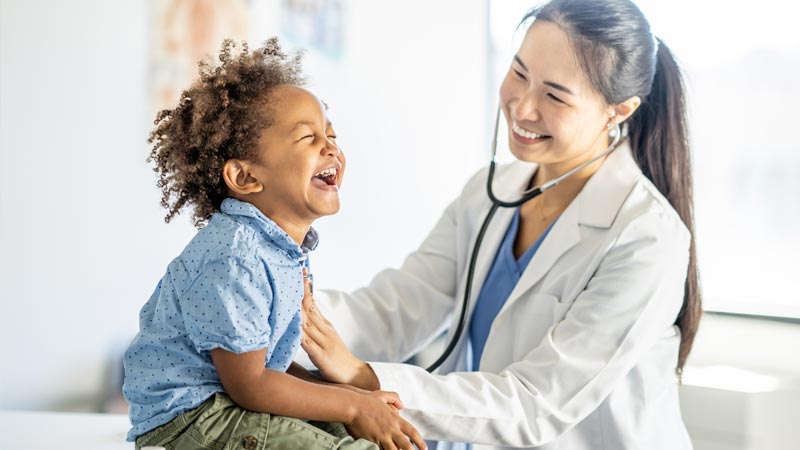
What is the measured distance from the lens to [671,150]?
1656 millimetres

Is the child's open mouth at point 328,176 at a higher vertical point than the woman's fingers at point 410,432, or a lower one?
higher

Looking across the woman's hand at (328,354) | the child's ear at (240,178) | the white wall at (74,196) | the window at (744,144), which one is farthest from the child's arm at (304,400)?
the window at (744,144)

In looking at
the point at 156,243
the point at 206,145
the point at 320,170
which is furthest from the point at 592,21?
the point at 156,243

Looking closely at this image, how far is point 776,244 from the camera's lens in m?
2.75

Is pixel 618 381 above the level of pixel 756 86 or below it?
below

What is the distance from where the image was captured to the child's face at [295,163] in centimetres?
109

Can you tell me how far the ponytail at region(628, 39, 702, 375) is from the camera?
5.34ft

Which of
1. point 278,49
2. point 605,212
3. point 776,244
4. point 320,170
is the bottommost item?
point 776,244

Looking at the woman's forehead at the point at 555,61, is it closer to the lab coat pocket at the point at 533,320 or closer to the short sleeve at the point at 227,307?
the lab coat pocket at the point at 533,320

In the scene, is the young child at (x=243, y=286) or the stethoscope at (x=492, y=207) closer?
the young child at (x=243, y=286)

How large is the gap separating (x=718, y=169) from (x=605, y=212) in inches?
59.4

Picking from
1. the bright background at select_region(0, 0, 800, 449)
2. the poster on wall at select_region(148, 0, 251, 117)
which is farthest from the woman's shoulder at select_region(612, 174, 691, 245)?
the poster on wall at select_region(148, 0, 251, 117)

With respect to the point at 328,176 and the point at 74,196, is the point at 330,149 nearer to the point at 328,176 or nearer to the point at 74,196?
the point at 328,176

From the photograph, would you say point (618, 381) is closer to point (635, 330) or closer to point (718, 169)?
point (635, 330)
